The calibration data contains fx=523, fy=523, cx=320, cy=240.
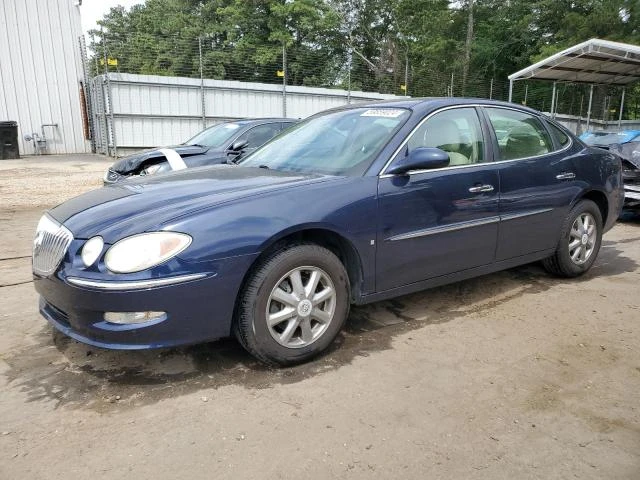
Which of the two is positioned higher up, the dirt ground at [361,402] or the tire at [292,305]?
the tire at [292,305]

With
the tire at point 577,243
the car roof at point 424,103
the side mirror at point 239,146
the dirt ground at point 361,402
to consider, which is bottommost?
the dirt ground at point 361,402

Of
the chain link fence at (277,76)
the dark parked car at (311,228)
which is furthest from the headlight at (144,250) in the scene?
the chain link fence at (277,76)

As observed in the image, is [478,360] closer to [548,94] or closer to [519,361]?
[519,361]

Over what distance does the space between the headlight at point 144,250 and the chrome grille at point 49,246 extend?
37 centimetres

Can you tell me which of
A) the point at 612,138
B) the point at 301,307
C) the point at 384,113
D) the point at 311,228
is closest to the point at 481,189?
the point at 384,113

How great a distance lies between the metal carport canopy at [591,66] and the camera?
14.1 meters

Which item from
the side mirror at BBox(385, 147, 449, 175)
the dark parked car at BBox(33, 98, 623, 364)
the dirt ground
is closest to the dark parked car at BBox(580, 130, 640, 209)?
the dark parked car at BBox(33, 98, 623, 364)

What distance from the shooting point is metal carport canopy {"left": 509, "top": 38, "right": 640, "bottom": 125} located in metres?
14.1

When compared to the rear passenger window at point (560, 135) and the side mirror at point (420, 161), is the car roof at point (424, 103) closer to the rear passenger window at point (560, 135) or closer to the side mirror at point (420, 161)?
the side mirror at point (420, 161)

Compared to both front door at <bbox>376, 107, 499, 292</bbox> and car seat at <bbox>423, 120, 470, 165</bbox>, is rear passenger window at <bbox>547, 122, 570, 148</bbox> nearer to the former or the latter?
front door at <bbox>376, 107, 499, 292</bbox>

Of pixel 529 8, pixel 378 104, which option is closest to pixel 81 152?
pixel 378 104

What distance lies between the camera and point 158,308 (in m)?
2.58

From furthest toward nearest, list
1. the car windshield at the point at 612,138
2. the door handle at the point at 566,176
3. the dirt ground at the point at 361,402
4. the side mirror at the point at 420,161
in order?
the car windshield at the point at 612,138, the door handle at the point at 566,176, the side mirror at the point at 420,161, the dirt ground at the point at 361,402

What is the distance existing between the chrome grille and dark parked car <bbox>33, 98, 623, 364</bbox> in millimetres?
12
